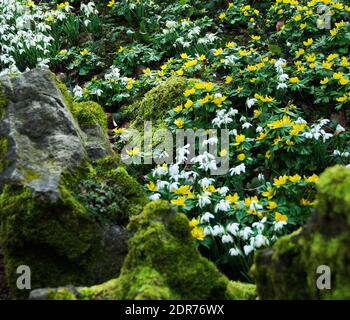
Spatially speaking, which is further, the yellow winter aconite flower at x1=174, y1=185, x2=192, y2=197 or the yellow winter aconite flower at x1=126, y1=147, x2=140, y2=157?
the yellow winter aconite flower at x1=126, y1=147, x2=140, y2=157

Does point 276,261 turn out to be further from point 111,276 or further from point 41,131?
point 41,131

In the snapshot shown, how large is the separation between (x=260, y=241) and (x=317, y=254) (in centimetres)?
104

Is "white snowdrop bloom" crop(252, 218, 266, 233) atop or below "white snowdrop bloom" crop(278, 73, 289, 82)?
below

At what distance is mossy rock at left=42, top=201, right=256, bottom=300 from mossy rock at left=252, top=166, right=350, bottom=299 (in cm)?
32

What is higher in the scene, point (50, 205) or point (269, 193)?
point (269, 193)

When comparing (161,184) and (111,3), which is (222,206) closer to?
(161,184)

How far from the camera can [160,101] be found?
495 centimetres

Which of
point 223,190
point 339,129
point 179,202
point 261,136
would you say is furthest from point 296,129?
point 179,202

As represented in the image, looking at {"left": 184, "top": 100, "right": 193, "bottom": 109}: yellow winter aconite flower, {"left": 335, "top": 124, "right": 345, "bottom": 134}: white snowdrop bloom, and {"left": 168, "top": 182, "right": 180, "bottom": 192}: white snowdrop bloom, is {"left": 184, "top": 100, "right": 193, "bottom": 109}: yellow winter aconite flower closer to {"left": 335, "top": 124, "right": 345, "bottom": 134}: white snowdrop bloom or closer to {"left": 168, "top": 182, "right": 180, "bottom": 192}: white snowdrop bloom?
{"left": 168, "top": 182, "right": 180, "bottom": 192}: white snowdrop bloom

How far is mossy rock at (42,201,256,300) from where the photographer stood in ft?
7.59

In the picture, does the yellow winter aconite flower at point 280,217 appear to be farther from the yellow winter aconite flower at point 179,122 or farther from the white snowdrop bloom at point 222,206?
the yellow winter aconite flower at point 179,122

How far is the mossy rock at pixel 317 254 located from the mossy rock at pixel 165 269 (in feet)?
1.06

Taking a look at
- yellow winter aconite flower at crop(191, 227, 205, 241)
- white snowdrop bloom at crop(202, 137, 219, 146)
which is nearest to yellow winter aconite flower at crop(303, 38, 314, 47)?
white snowdrop bloom at crop(202, 137, 219, 146)
